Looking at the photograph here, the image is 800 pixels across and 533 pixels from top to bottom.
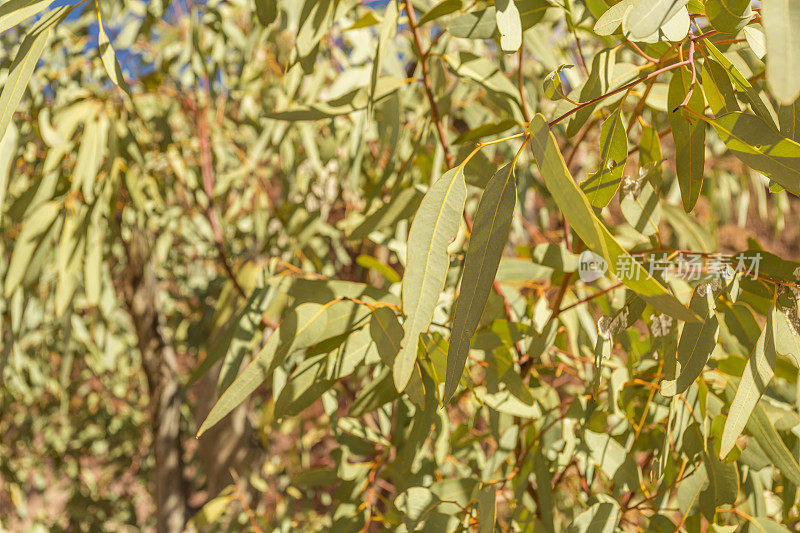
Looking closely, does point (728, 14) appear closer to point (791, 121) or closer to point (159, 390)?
point (791, 121)

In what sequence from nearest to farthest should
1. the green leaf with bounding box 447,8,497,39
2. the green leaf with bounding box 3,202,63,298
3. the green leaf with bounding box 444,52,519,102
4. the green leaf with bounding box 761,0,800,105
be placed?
1. the green leaf with bounding box 761,0,800,105
2. the green leaf with bounding box 447,8,497,39
3. the green leaf with bounding box 444,52,519,102
4. the green leaf with bounding box 3,202,63,298

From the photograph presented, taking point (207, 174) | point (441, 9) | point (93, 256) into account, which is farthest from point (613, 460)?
point (207, 174)

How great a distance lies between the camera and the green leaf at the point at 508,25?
0.37 meters

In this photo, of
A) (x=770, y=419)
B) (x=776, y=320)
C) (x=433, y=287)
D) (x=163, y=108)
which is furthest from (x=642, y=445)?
(x=163, y=108)

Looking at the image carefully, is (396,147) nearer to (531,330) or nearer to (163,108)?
(531,330)

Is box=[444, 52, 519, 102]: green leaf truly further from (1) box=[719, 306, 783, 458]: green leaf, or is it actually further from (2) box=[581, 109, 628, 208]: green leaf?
(1) box=[719, 306, 783, 458]: green leaf

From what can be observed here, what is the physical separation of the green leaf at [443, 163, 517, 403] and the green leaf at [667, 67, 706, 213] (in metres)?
0.11

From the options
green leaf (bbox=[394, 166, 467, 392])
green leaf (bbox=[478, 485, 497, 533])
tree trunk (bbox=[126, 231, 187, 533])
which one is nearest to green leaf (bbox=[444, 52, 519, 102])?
green leaf (bbox=[394, 166, 467, 392])

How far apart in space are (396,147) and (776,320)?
14.9 inches

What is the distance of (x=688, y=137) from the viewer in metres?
0.37

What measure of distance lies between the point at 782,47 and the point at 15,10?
0.42 metres

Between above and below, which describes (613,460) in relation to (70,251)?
below

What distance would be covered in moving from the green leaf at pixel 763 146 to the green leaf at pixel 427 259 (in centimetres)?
14

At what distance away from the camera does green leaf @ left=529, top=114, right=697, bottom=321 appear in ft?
0.88
